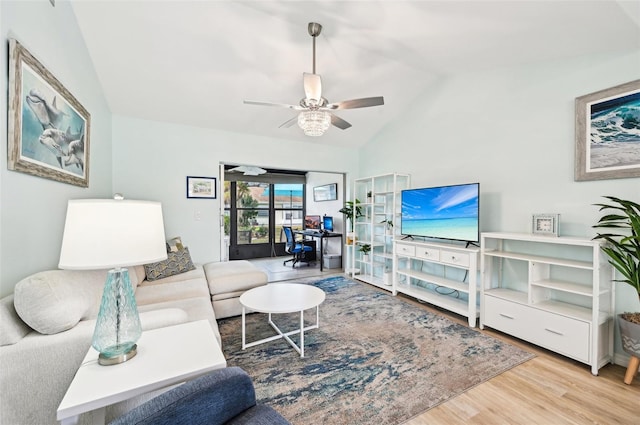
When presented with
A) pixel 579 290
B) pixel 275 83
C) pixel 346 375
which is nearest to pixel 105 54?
pixel 275 83

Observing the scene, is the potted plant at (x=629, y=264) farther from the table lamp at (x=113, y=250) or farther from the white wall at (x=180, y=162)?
the white wall at (x=180, y=162)

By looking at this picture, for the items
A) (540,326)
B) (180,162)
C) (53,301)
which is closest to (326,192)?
(180,162)

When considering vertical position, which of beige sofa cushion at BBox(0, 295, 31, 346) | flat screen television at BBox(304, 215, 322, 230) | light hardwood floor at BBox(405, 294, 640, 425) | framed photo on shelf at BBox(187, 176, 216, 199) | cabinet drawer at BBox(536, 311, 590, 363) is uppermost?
framed photo on shelf at BBox(187, 176, 216, 199)

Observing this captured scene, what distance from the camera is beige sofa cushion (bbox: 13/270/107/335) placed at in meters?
1.22

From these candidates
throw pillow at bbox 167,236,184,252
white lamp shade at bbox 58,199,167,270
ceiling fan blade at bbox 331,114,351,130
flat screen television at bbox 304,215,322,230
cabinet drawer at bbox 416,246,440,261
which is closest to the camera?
white lamp shade at bbox 58,199,167,270

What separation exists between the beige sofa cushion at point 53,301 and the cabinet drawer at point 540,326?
328cm

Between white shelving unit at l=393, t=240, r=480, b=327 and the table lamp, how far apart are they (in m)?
2.92

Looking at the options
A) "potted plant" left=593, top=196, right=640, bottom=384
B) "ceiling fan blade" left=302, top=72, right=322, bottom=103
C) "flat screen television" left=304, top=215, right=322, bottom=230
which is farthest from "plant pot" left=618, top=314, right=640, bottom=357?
"flat screen television" left=304, top=215, right=322, bottom=230

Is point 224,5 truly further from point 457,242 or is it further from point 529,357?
point 529,357

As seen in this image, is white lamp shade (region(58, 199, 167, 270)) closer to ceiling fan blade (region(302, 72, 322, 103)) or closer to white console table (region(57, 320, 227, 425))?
white console table (region(57, 320, 227, 425))

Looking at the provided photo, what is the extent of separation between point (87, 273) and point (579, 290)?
3.56 m

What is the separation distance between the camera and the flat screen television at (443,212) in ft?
9.72

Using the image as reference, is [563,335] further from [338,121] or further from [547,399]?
[338,121]

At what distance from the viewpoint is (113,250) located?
108cm
